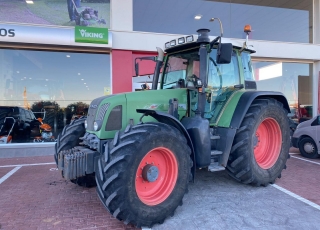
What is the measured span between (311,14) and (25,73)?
1240 centimetres

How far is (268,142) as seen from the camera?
5.03 metres

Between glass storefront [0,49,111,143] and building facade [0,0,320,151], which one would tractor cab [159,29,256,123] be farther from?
glass storefront [0,49,111,143]

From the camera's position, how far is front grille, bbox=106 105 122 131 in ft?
11.9

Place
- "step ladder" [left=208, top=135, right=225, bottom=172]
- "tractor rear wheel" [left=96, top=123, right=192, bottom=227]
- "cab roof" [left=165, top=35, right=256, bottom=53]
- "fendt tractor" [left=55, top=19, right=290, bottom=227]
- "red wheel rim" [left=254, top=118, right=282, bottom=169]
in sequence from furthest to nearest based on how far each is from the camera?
"red wheel rim" [left=254, top=118, right=282, bottom=169] → "cab roof" [left=165, top=35, right=256, bottom=53] → "step ladder" [left=208, top=135, right=225, bottom=172] → "fendt tractor" [left=55, top=19, right=290, bottom=227] → "tractor rear wheel" [left=96, top=123, right=192, bottom=227]

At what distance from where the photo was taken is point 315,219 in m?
3.39

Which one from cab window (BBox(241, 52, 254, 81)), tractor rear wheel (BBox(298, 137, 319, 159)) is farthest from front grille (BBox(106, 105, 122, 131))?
tractor rear wheel (BBox(298, 137, 319, 159))

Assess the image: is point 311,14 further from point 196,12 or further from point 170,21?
point 170,21

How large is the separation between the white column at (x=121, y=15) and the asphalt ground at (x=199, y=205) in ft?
18.2

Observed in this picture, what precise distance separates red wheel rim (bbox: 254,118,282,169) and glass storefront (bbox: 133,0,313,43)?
604 cm

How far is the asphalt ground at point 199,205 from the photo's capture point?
3287 millimetres

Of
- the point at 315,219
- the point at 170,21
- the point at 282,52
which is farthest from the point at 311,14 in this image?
the point at 315,219

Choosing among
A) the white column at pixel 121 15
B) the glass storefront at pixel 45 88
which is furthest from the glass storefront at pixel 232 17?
the glass storefront at pixel 45 88

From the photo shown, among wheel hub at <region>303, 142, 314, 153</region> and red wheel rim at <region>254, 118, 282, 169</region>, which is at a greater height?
red wheel rim at <region>254, 118, 282, 169</region>

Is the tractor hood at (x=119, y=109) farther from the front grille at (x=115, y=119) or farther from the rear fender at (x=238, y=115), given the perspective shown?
the rear fender at (x=238, y=115)
